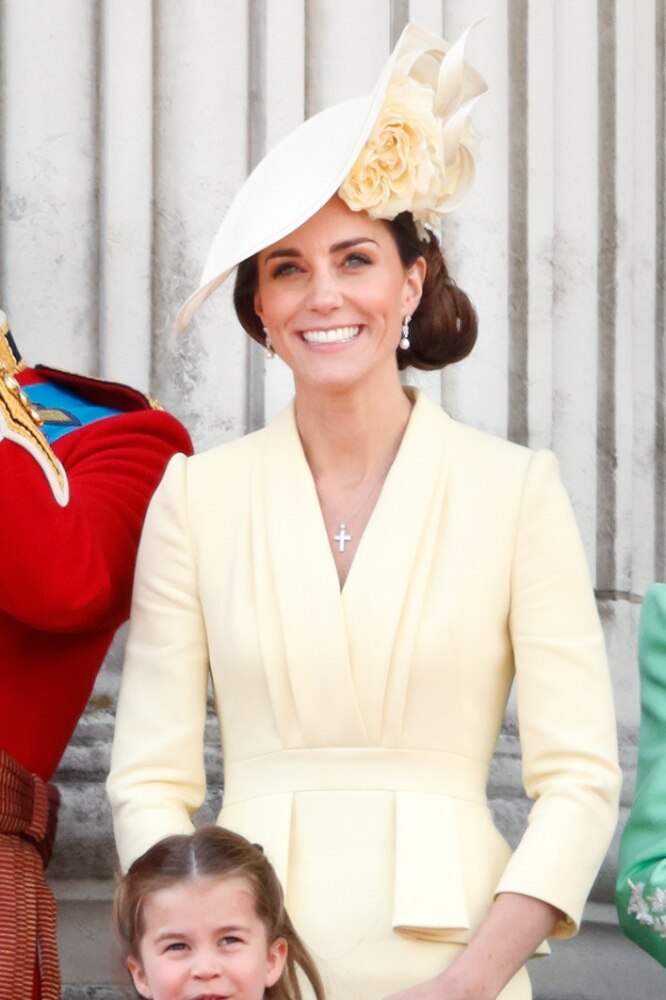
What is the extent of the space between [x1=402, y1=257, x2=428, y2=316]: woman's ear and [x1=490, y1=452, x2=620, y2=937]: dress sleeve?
353 millimetres

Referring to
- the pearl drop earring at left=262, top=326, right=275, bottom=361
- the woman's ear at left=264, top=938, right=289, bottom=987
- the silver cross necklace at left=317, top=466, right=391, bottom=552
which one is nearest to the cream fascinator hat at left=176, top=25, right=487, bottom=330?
the pearl drop earring at left=262, top=326, right=275, bottom=361

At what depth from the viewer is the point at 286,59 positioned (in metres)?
4.71

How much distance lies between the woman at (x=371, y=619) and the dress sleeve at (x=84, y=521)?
80 mm

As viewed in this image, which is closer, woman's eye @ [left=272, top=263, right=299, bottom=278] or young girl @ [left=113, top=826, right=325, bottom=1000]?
young girl @ [left=113, top=826, right=325, bottom=1000]

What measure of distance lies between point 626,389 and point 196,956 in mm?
2072

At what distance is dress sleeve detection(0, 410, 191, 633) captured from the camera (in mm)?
3477

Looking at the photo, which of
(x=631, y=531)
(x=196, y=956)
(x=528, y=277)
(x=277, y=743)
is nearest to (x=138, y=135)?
(x=528, y=277)

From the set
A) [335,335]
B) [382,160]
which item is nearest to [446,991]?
[335,335]

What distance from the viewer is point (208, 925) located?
3211 millimetres

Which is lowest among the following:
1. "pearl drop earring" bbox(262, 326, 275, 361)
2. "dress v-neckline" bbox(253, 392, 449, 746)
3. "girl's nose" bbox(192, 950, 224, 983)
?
"girl's nose" bbox(192, 950, 224, 983)

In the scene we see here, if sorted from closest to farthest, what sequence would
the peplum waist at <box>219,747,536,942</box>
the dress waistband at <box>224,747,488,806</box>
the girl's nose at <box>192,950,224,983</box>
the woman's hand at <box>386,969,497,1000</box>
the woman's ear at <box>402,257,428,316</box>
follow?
1. the girl's nose at <box>192,950,224,983</box>
2. the woman's hand at <box>386,969,497,1000</box>
3. the peplum waist at <box>219,747,536,942</box>
4. the dress waistband at <box>224,747,488,806</box>
5. the woman's ear at <box>402,257,428,316</box>

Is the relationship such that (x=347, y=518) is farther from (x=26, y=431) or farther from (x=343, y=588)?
(x=26, y=431)

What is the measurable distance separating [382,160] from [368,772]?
854 millimetres

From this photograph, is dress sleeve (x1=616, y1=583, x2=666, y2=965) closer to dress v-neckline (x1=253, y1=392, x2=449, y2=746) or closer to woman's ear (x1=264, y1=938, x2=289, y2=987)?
dress v-neckline (x1=253, y1=392, x2=449, y2=746)
